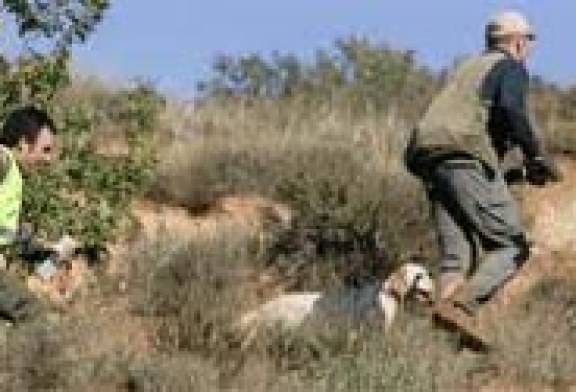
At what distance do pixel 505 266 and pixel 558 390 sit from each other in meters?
1.02

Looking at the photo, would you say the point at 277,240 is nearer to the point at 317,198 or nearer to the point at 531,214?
the point at 317,198

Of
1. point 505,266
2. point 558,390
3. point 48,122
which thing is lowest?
point 558,390

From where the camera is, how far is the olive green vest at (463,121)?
10891 mm

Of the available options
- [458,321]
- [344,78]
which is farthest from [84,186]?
[344,78]

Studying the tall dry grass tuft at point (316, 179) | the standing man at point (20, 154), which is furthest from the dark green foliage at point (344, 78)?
the standing man at point (20, 154)

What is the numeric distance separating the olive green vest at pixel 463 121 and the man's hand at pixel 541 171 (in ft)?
0.71

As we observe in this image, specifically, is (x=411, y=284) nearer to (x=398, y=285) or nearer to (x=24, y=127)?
(x=398, y=285)

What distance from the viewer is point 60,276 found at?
1252cm

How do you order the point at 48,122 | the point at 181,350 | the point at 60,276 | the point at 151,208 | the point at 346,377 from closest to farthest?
the point at 48,122, the point at 346,377, the point at 181,350, the point at 60,276, the point at 151,208

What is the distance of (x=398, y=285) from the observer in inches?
464

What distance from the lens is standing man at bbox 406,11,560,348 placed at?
10.8 meters

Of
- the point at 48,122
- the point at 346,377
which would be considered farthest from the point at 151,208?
the point at 48,122

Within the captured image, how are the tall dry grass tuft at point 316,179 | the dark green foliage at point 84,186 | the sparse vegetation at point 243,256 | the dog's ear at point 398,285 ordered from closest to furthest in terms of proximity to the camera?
the sparse vegetation at point 243,256 < the dog's ear at point 398,285 < the dark green foliage at point 84,186 < the tall dry grass tuft at point 316,179

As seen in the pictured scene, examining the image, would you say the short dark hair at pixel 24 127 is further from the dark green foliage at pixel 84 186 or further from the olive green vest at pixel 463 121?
the dark green foliage at pixel 84 186
